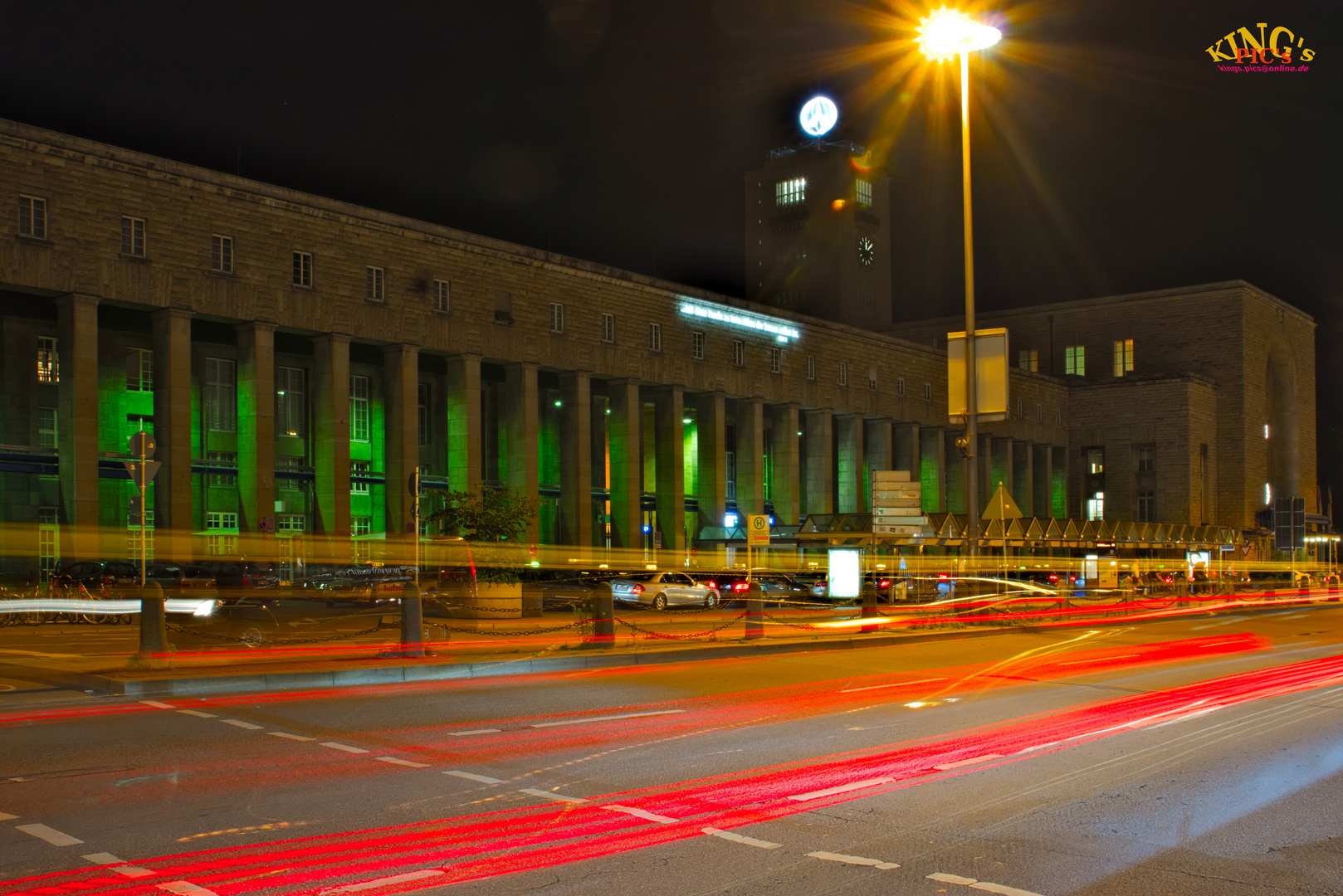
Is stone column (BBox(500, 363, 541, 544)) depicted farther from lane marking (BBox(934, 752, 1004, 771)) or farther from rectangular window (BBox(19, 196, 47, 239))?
lane marking (BBox(934, 752, 1004, 771))

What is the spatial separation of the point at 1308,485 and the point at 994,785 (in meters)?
116

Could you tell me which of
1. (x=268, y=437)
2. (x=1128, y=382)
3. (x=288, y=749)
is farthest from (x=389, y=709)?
(x=1128, y=382)

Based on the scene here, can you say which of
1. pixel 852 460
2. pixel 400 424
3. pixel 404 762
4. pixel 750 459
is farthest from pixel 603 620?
pixel 852 460

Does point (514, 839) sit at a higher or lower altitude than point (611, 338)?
lower

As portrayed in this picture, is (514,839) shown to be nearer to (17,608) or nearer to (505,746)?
(505,746)

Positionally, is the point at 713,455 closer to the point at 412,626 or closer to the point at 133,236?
the point at 133,236

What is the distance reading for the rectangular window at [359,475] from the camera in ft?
191

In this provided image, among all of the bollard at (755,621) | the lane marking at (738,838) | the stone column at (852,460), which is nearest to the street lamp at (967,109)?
the bollard at (755,621)

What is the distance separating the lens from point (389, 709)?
13.8m

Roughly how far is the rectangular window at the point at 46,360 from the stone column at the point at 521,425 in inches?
791

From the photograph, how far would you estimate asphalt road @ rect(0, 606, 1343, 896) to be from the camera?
677 centimetres

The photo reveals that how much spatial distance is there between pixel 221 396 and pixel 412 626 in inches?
1583

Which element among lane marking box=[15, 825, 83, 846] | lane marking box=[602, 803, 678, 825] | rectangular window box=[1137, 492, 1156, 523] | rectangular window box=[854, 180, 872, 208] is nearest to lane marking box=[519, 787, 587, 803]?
lane marking box=[602, 803, 678, 825]

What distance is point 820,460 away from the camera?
73.4 m
